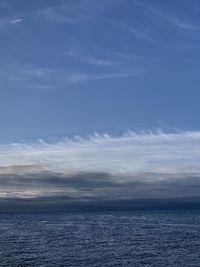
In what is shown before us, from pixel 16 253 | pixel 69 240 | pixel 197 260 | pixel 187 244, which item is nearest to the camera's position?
pixel 197 260

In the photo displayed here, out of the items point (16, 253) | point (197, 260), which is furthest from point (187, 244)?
point (16, 253)

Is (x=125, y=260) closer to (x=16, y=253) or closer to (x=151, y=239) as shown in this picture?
(x=16, y=253)

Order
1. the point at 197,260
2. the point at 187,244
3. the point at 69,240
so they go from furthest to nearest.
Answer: the point at 69,240 < the point at 187,244 < the point at 197,260

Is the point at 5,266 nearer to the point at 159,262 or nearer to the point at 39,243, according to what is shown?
the point at 159,262

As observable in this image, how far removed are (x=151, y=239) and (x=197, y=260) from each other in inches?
1414

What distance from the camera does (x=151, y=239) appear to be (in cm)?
12419

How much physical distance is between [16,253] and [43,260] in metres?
11.2

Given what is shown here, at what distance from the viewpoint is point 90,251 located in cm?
10150

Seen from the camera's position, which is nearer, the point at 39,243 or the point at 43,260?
the point at 43,260

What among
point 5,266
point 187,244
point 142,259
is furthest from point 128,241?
point 5,266

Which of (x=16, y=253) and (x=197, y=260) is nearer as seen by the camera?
(x=197, y=260)

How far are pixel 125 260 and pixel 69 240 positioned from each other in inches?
1449

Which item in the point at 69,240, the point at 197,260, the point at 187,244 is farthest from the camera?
the point at 69,240

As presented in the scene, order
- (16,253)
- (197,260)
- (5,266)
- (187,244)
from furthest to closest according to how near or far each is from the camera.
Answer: (187,244) → (16,253) → (197,260) → (5,266)
